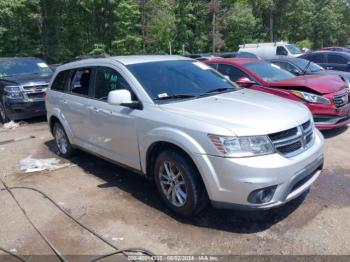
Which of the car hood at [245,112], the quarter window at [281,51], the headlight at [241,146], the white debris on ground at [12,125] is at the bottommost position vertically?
Result: the white debris on ground at [12,125]

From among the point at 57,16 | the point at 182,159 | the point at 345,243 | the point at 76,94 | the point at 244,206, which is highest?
the point at 57,16

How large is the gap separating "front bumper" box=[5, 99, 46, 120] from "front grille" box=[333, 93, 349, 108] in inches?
268

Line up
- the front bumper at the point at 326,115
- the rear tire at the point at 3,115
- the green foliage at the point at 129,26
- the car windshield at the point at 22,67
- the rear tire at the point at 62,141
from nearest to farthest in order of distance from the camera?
the rear tire at the point at 62,141
the front bumper at the point at 326,115
the rear tire at the point at 3,115
the car windshield at the point at 22,67
the green foliage at the point at 129,26

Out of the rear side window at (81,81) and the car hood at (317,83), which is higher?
the rear side window at (81,81)

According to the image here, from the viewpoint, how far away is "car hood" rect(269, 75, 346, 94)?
7465mm

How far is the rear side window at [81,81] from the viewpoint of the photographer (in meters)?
5.84

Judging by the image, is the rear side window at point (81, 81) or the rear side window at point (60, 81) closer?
the rear side window at point (81, 81)

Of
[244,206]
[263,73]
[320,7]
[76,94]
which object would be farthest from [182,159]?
[320,7]

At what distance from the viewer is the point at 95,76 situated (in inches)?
222

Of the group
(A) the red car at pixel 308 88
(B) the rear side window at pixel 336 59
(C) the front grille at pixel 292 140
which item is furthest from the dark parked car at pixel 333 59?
(C) the front grille at pixel 292 140

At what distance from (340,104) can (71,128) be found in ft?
15.6

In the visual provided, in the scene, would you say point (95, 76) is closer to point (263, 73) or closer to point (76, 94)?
point (76, 94)

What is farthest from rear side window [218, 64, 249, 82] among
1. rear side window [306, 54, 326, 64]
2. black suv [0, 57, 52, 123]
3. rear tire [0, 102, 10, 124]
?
rear side window [306, 54, 326, 64]

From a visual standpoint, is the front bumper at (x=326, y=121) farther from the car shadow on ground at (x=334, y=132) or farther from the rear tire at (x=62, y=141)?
the rear tire at (x=62, y=141)
